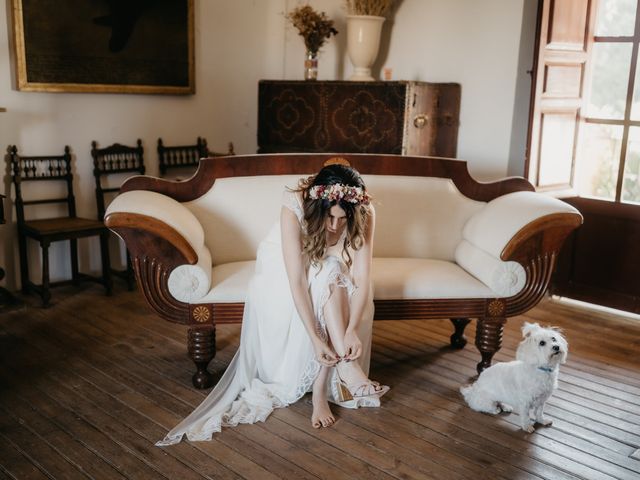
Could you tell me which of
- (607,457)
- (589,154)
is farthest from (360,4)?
(607,457)

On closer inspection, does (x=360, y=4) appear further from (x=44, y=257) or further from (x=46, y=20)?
(x=44, y=257)

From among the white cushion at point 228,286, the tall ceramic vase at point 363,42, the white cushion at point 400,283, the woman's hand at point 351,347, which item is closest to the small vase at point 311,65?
the tall ceramic vase at point 363,42

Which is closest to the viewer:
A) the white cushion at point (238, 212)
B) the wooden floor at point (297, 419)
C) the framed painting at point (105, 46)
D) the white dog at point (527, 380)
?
the wooden floor at point (297, 419)

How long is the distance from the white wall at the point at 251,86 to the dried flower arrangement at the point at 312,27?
1.10ft

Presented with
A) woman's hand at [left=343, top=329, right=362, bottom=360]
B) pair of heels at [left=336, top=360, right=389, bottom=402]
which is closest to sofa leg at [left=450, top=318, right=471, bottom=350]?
pair of heels at [left=336, top=360, right=389, bottom=402]

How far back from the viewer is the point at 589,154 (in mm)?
4465

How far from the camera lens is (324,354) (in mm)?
2783

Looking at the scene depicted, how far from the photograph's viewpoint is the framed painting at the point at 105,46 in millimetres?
4328

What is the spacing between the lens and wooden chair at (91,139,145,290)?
15.4ft

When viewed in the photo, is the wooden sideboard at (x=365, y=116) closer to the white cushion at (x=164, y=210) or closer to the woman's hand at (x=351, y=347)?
the white cushion at (x=164, y=210)

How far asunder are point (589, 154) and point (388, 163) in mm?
1669

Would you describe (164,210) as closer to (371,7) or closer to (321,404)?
(321,404)

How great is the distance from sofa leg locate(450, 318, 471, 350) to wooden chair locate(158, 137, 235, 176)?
2512 mm

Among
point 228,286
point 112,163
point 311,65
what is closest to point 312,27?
point 311,65
